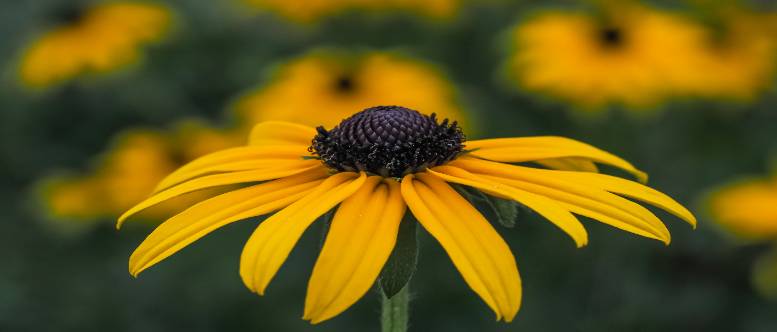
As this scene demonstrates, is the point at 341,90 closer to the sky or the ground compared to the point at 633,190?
closer to the sky

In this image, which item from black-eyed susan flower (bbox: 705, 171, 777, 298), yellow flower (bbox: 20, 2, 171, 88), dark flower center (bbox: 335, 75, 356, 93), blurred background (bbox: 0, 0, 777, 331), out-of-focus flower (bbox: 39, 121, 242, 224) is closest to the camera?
black-eyed susan flower (bbox: 705, 171, 777, 298)

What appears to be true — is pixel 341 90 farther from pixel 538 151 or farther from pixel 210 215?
pixel 210 215

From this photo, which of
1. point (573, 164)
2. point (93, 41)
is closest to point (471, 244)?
point (573, 164)

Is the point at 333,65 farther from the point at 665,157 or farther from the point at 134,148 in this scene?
the point at 665,157

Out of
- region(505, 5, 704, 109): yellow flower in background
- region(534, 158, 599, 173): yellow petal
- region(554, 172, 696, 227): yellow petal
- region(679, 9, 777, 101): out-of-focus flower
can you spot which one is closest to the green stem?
region(554, 172, 696, 227): yellow petal

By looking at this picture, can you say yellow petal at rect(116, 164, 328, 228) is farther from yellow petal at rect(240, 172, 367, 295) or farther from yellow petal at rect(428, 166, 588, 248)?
yellow petal at rect(428, 166, 588, 248)

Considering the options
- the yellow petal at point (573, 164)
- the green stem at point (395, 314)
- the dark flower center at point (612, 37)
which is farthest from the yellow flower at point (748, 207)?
the green stem at point (395, 314)

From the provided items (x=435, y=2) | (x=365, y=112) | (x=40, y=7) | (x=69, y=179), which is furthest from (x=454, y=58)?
(x=365, y=112)
